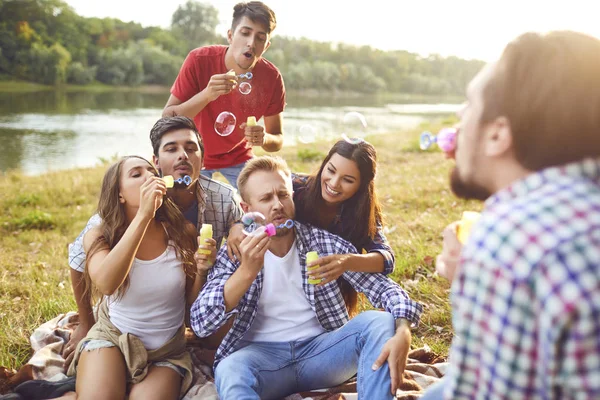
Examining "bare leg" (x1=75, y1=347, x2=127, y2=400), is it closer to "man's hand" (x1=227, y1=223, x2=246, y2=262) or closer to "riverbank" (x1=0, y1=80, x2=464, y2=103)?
"man's hand" (x1=227, y1=223, x2=246, y2=262)

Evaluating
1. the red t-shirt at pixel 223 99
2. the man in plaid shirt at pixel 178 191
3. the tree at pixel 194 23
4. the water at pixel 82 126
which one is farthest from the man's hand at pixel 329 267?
the tree at pixel 194 23

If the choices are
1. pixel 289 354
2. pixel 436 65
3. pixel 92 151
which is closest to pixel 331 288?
pixel 289 354

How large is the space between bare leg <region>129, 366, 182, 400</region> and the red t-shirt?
1.98m

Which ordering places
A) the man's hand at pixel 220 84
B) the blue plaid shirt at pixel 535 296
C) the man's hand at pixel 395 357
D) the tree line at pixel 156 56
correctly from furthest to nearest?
the tree line at pixel 156 56, the man's hand at pixel 220 84, the man's hand at pixel 395 357, the blue plaid shirt at pixel 535 296

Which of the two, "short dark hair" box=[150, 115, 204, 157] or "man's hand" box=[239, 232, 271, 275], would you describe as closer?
"man's hand" box=[239, 232, 271, 275]

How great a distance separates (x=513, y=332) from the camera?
3.96 ft

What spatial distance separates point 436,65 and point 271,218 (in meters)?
59.4

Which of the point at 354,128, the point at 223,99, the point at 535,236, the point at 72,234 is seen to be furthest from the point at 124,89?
the point at 535,236

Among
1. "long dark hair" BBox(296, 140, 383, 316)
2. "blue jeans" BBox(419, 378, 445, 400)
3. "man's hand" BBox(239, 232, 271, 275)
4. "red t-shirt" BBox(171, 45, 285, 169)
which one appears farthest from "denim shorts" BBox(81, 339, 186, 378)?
"red t-shirt" BBox(171, 45, 285, 169)

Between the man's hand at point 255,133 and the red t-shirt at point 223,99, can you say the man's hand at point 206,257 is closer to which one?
the man's hand at point 255,133

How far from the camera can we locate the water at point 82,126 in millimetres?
15312

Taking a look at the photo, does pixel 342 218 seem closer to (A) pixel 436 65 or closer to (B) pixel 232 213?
(B) pixel 232 213

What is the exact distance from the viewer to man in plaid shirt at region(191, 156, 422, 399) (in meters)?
2.52

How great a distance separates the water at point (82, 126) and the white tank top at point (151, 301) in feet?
16.9
